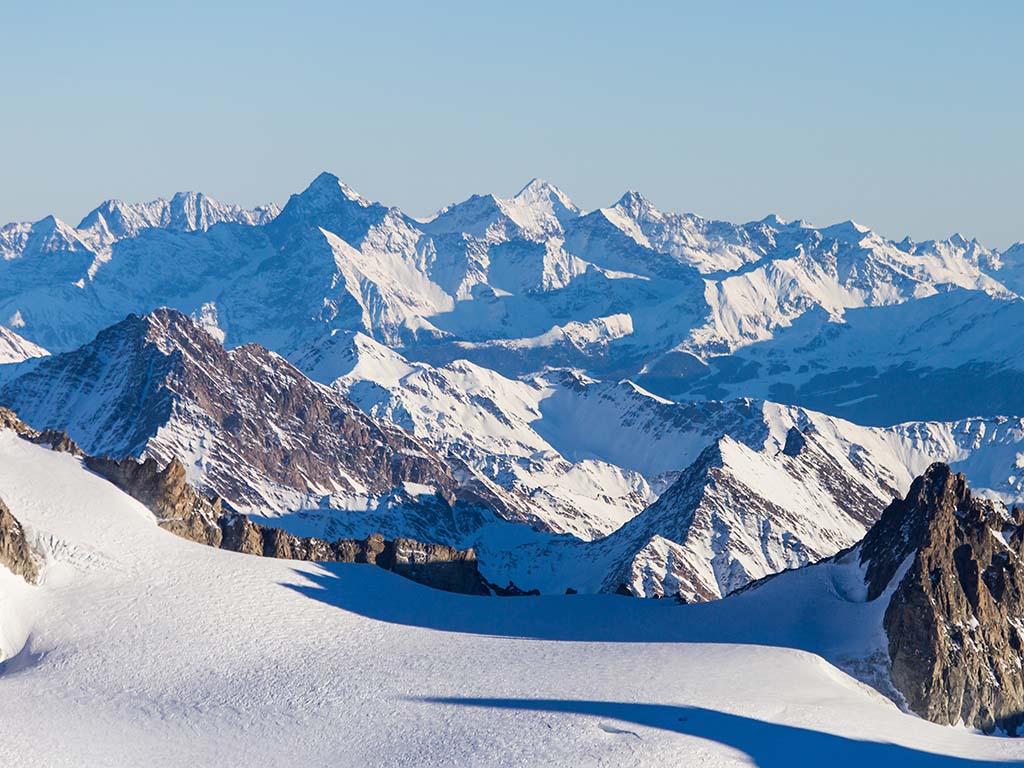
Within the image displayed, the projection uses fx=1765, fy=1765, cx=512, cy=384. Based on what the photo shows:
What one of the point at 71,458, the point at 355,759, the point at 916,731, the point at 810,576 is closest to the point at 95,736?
the point at 355,759

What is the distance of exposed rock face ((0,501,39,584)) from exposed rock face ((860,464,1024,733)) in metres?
82.9

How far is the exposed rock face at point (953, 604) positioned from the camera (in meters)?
172

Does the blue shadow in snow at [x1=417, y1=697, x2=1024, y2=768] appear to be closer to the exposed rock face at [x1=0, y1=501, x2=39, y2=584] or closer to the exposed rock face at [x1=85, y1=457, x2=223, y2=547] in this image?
the exposed rock face at [x1=0, y1=501, x2=39, y2=584]

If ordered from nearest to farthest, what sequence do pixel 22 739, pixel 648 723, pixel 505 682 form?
pixel 22 739, pixel 648 723, pixel 505 682

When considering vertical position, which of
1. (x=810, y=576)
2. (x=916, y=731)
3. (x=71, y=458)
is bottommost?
(x=916, y=731)

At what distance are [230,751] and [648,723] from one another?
33.7 metres

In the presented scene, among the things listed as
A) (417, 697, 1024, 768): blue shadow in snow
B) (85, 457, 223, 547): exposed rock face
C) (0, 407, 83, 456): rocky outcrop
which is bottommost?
(417, 697, 1024, 768): blue shadow in snow

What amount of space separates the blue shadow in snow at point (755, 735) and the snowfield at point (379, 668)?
26 cm

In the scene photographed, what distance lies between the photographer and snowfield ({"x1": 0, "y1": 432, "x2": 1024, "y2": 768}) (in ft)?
451

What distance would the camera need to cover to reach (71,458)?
188750 mm

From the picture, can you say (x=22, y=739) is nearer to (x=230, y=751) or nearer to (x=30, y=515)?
(x=230, y=751)

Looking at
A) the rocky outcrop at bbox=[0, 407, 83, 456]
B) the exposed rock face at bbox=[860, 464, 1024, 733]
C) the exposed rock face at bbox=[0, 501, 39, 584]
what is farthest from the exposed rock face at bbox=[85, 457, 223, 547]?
the exposed rock face at bbox=[860, 464, 1024, 733]

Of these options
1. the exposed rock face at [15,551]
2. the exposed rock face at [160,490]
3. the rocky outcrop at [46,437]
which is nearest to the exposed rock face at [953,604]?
the exposed rock face at [160,490]

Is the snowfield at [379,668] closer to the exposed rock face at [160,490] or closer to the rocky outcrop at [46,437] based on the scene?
the rocky outcrop at [46,437]
